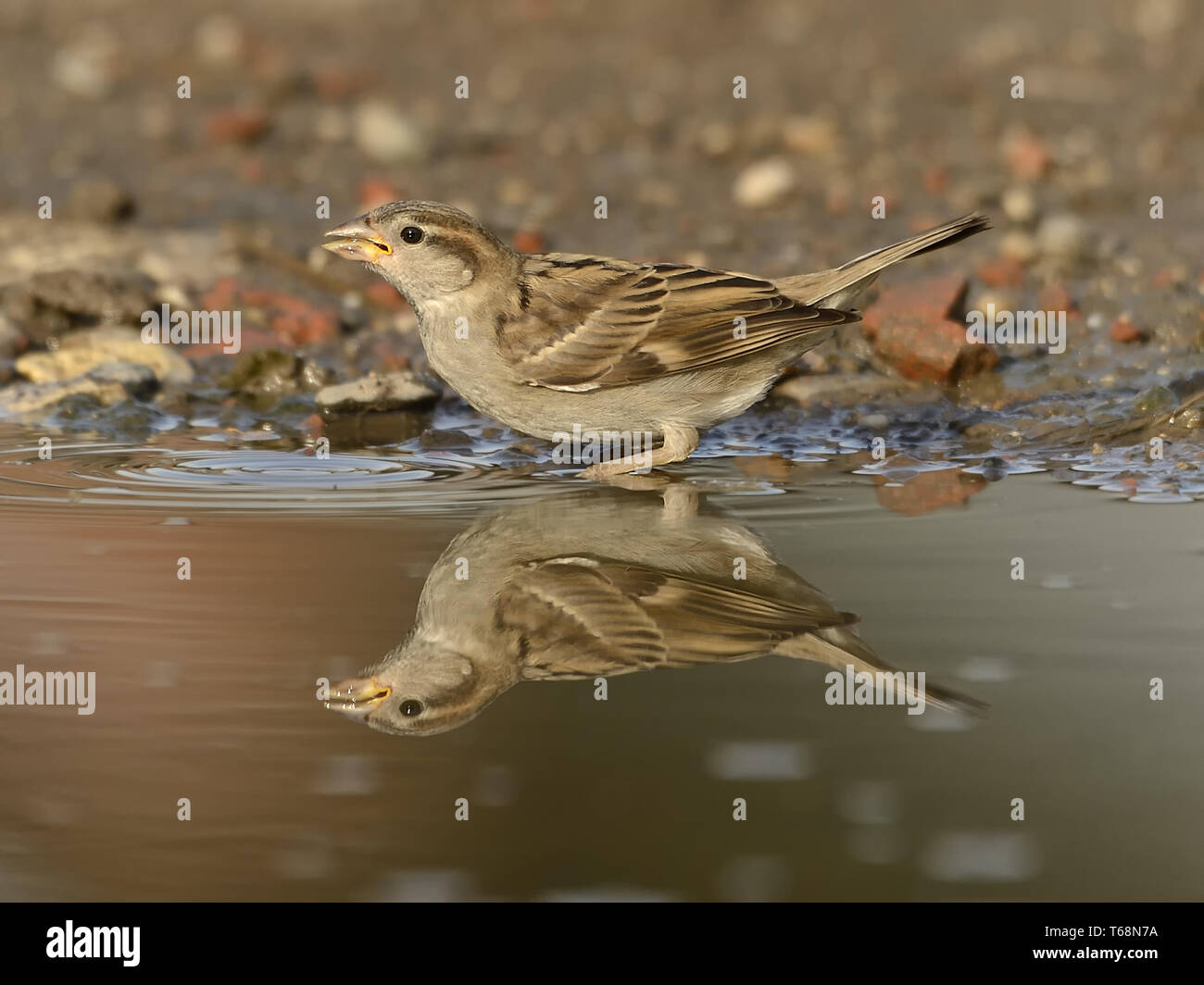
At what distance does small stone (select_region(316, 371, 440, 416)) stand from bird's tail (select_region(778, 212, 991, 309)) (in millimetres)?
1839

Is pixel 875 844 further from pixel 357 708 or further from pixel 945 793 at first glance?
pixel 357 708

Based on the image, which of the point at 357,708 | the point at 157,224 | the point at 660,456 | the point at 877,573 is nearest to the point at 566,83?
the point at 157,224

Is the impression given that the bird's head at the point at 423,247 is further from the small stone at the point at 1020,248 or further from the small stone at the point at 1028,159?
the small stone at the point at 1028,159

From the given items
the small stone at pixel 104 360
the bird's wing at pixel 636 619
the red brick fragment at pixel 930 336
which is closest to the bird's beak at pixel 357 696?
the bird's wing at pixel 636 619

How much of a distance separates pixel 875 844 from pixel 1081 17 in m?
12.9

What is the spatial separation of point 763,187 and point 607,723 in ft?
25.8

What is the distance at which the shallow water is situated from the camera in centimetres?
354

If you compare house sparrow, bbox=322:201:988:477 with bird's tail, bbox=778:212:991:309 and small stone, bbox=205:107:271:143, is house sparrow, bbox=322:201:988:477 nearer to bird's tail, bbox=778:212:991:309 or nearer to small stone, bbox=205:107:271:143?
bird's tail, bbox=778:212:991:309

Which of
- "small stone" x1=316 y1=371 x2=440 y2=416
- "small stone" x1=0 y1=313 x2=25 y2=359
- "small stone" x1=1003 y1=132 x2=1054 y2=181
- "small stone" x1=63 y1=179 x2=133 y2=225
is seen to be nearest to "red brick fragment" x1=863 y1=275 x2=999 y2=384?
"small stone" x1=316 y1=371 x2=440 y2=416

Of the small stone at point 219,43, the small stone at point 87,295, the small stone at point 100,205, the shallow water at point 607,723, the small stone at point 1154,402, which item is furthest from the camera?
the small stone at point 219,43

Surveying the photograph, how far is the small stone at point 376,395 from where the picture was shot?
325 inches

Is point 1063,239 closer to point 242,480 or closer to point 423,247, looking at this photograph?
point 423,247

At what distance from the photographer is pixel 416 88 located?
14227 mm

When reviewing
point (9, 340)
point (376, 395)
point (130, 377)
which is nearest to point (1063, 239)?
point (376, 395)
